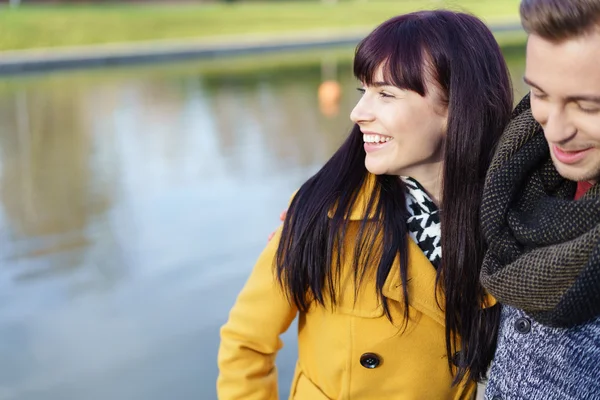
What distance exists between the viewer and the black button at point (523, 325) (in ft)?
5.39

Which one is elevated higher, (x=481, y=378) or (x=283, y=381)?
(x=481, y=378)

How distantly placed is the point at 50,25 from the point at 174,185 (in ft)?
47.9

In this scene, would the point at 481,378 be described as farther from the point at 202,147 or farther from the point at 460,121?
the point at 202,147

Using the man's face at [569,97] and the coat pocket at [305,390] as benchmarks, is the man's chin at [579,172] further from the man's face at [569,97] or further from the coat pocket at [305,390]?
the coat pocket at [305,390]

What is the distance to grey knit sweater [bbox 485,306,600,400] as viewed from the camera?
1.54 meters

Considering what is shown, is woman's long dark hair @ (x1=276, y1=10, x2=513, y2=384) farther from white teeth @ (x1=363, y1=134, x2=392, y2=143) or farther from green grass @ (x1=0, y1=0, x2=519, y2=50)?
green grass @ (x1=0, y1=0, x2=519, y2=50)

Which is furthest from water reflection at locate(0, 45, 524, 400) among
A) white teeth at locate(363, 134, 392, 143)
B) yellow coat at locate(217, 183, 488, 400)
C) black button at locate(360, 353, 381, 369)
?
white teeth at locate(363, 134, 392, 143)

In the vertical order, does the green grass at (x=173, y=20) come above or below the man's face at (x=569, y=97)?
below

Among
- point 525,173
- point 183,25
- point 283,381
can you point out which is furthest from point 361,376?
point 183,25

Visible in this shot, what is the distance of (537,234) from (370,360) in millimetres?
553

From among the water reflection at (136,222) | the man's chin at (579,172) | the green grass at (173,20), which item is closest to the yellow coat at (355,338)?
the man's chin at (579,172)

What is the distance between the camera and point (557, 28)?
1419mm

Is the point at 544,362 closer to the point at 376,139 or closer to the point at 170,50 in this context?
the point at 376,139

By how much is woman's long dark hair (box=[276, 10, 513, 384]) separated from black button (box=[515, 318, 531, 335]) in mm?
241
